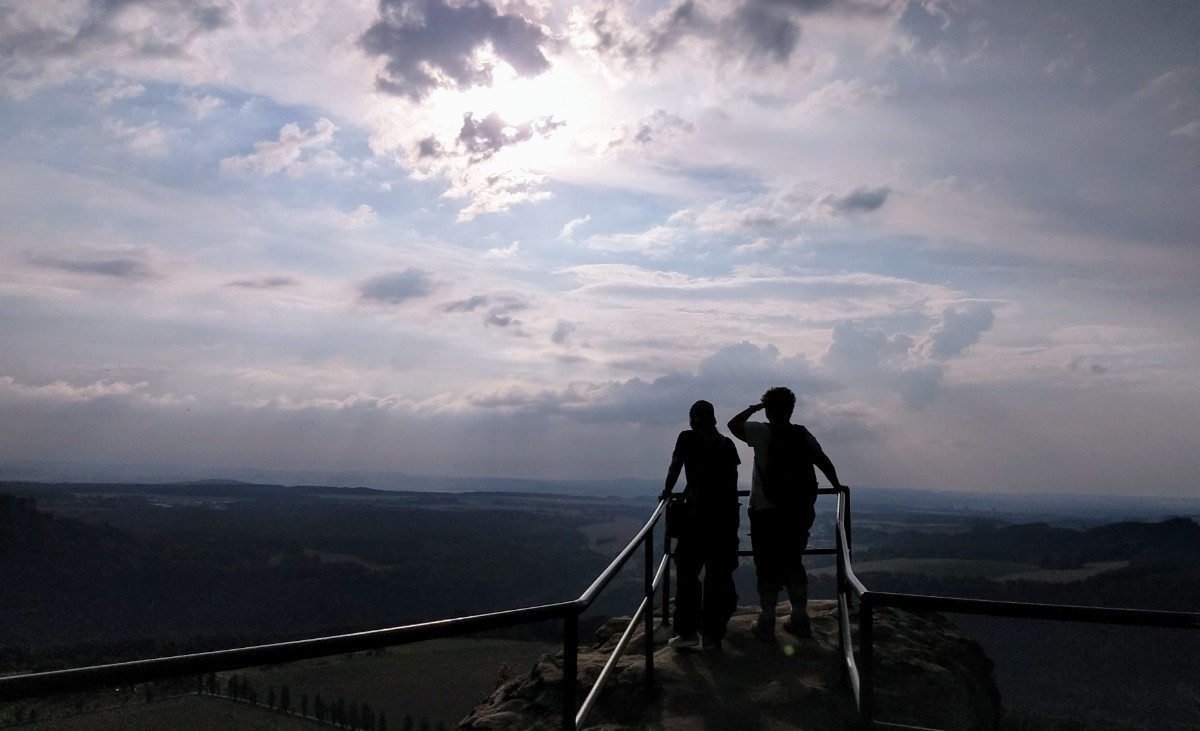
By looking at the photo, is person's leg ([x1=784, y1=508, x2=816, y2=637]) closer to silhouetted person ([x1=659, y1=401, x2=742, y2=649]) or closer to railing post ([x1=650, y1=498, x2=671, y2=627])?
silhouetted person ([x1=659, y1=401, x2=742, y2=649])

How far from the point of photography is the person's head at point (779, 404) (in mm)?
7324

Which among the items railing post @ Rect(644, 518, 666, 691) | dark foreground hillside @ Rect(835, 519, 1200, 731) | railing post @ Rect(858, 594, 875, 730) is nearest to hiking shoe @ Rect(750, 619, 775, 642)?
railing post @ Rect(644, 518, 666, 691)

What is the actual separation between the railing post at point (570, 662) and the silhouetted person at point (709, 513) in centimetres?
337

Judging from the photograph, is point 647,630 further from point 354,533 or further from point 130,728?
point 354,533

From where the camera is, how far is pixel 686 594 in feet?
25.0

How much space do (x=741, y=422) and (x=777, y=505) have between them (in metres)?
0.77

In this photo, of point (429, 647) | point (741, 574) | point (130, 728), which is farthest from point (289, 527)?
point (130, 728)

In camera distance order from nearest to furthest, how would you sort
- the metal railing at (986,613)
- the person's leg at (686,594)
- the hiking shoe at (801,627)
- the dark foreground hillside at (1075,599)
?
the metal railing at (986,613) → the person's leg at (686,594) → the hiking shoe at (801,627) → the dark foreground hillside at (1075,599)

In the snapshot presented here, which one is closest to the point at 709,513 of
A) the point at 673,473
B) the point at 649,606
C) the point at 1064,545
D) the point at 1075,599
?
the point at 673,473

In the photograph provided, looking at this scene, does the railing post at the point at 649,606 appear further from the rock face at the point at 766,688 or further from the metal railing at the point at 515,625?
the metal railing at the point at 515,625

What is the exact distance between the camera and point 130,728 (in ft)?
63.9

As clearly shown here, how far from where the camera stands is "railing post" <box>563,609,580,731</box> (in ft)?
12.0

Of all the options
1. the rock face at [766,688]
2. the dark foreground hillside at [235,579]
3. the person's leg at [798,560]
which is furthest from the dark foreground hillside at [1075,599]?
the dark foreground hillside at [235,579]

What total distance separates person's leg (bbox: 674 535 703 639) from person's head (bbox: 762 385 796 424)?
1.31m
